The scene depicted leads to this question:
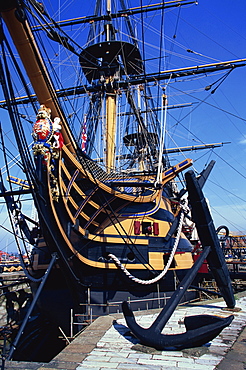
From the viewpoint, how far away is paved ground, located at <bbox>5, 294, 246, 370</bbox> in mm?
4641

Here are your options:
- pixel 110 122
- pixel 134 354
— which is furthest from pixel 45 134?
pixel 110 122

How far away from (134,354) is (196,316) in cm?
115

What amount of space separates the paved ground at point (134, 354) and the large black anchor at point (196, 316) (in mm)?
188

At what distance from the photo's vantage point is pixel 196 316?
17.3 feet

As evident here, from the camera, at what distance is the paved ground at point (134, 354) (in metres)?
4.64

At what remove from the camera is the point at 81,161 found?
30.2ft

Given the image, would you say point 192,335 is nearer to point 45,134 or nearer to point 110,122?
point 45,134

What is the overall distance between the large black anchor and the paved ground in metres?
0.19

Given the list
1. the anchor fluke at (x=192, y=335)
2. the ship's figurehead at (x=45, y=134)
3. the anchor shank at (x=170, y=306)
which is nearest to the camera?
the anchor fluke at (x=192, y=335)

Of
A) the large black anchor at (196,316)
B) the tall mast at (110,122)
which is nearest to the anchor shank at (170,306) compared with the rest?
the large black anchor at (196,316)

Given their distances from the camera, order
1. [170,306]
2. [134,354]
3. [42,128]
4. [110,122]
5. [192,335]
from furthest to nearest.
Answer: [110,122] → [42,128] → [170,306] → [134,354] → [192,335]

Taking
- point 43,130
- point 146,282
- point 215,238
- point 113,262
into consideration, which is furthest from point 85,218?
point 215,238

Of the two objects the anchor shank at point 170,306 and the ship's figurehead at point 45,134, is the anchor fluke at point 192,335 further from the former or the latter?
the ship's figurehead at point 45,134

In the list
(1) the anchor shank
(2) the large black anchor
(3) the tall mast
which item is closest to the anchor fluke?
(2) the large black anchor
